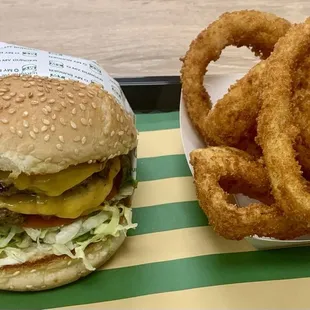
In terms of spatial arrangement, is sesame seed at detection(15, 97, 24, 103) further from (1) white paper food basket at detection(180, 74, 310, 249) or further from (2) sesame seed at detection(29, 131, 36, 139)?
(1) white paper food basket at detection(180, 74, 310, 249)

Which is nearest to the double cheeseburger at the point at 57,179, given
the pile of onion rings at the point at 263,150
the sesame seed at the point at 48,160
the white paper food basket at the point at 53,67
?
the sesame seed at the point at 48,160

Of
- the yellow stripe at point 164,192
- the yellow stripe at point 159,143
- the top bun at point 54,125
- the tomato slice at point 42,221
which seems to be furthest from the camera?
the yellow stripe at point 159,143

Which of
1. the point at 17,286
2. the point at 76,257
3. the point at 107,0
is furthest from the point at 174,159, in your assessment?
the point at 107,0

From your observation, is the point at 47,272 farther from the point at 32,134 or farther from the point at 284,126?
the point at 284,126

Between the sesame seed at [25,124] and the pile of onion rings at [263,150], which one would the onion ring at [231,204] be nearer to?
the pile of onion rings at [263,150]

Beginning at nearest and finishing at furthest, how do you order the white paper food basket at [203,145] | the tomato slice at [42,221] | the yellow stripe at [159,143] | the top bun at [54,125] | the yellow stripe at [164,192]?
the top bun at [54,125], the tomato slice at [42,221], the white paper food basket at [203,145], the yellow stripe at [164,192], the yellow stripe at [159,143]

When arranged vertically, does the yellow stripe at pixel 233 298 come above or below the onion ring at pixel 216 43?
below

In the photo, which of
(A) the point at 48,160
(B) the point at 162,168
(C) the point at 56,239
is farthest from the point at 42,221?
(B) the point at 162,168
